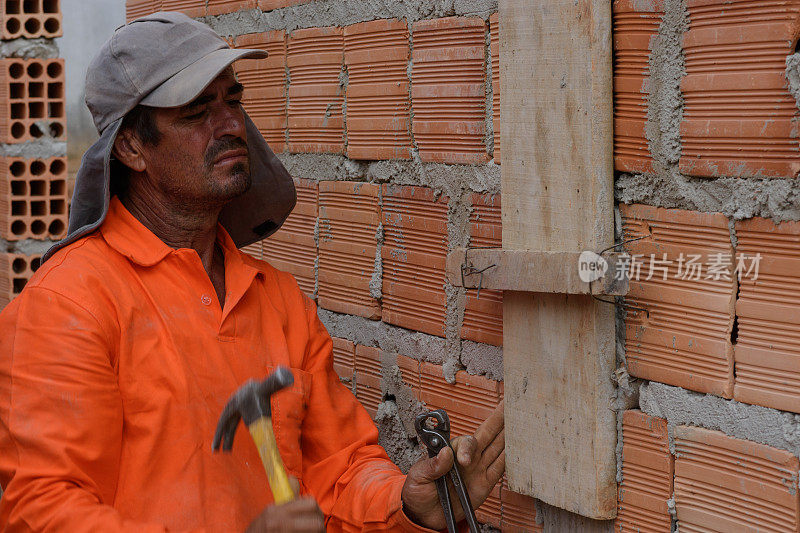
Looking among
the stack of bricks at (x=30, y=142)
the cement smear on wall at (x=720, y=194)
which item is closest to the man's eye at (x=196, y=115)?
the cement smear on wall at (x=720, y=194)

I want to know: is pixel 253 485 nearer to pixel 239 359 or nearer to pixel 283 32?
pixel 239 359

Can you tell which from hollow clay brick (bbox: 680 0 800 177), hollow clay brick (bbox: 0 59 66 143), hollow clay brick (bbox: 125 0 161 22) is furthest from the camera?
hollow clay brick (bbox: 0 59 66 143)

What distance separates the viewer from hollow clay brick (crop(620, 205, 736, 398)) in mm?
1796

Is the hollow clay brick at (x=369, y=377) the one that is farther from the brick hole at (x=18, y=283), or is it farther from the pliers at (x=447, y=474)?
the brick hole at (x=18, y=283)

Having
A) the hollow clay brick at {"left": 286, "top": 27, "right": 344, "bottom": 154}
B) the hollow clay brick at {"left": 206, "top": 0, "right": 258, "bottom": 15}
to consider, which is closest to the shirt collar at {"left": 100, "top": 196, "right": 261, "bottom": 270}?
the hollow clay brick at {"left": 286, "top": 27, "right": 344, "bottom": 154}

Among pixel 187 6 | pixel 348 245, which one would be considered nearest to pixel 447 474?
pixel 348 245

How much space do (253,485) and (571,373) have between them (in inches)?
32.4

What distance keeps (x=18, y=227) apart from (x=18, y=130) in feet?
1.90

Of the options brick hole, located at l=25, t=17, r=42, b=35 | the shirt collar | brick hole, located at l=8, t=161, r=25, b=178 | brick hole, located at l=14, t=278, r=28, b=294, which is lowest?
brick hole, located at l=14, t=278, r=28, b=294

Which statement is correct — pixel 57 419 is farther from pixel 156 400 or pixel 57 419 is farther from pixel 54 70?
pixel 54 70

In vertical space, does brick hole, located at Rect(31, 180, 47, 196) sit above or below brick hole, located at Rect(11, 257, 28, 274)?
above

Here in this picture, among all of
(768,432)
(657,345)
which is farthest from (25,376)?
(768,432)

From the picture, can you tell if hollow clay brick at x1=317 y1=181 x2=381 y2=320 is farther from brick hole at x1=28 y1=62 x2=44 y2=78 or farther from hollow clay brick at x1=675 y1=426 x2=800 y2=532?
brick hole at x1=28 y1=62 x2=44 y2=78

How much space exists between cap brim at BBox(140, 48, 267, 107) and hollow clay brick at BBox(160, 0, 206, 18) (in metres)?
1.36
